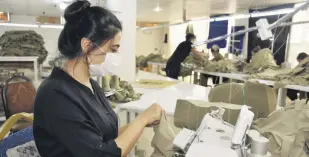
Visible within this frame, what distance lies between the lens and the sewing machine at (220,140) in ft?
2.55

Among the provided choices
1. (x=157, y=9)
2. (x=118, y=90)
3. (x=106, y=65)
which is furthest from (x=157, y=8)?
(x=106, y=65)

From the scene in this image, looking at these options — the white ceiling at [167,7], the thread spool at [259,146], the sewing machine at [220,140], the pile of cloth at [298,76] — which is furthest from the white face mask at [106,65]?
the pile of cloth at [298,76]

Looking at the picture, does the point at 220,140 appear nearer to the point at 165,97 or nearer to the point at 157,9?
the point at 165,97

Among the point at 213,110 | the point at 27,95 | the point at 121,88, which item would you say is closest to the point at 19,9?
the point at 27,95

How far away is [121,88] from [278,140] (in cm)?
155

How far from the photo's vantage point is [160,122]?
1107 mm

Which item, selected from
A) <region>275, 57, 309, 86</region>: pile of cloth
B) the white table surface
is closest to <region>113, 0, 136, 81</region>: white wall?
the white table surface

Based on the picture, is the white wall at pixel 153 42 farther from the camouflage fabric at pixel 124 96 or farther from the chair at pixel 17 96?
the chair at pixel 17 96

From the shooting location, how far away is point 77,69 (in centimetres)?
100

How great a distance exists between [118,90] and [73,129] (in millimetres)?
1350

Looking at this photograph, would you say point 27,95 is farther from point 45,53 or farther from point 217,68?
point 217,68

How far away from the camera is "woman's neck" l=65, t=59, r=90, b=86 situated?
98 centimetres

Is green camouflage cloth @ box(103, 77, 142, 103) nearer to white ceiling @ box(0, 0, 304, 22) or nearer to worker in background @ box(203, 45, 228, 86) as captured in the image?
white ceiling @ box(0, 0, 304, 22)

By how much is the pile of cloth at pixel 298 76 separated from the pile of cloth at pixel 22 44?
10.5ft
